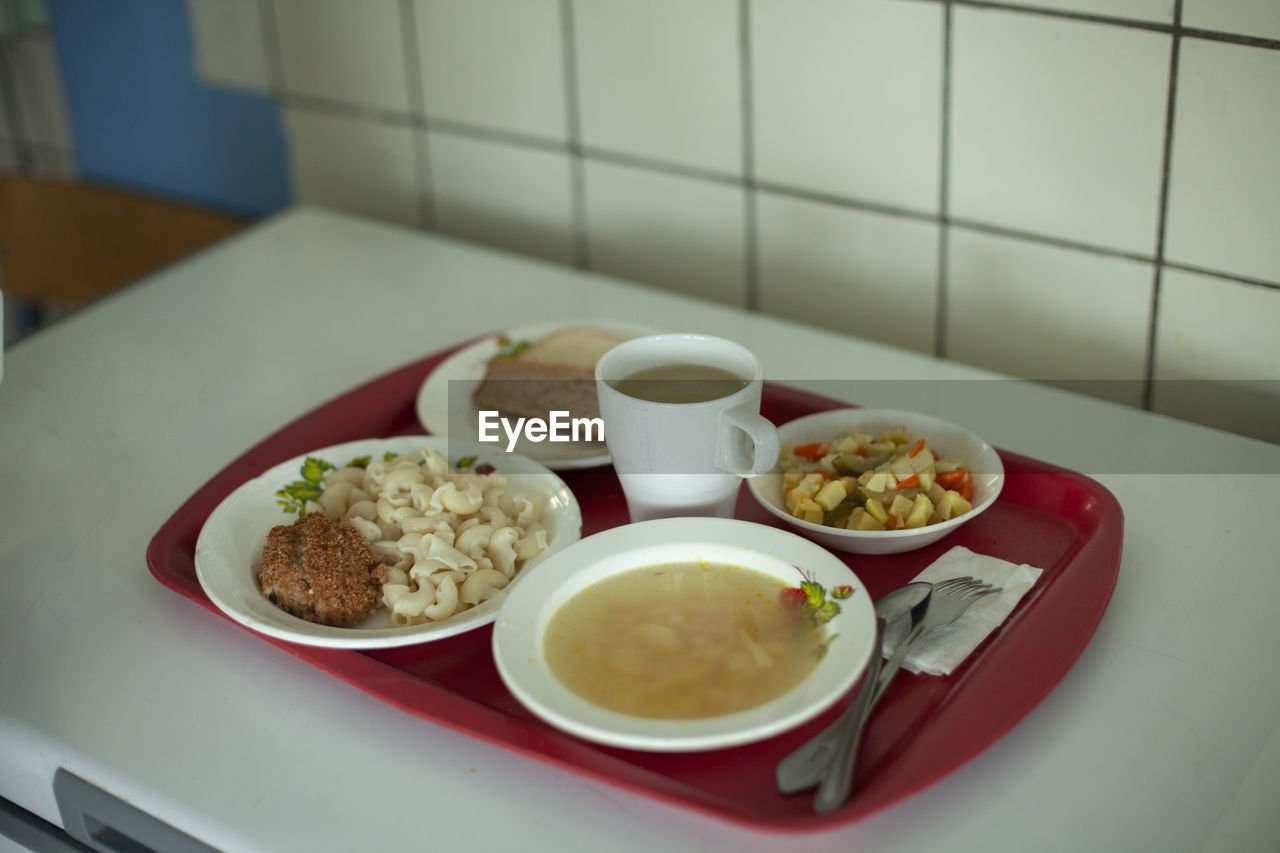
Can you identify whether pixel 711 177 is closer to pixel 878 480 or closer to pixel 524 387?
pixel 524 387

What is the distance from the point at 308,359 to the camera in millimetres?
1199

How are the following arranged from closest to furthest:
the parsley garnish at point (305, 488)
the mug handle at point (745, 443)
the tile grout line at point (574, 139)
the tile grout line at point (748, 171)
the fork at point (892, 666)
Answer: the fork at point (892, 666)
the mug handle at point (745, 443)
the parsley garnish at point (305, 488)
the tile grout line at point (748, 171)
the tile grout line at point (574, 139)

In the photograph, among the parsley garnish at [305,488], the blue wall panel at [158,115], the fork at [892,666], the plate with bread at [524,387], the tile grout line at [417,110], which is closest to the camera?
the fork at [892,666]

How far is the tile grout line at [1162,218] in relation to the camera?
3.23 ft

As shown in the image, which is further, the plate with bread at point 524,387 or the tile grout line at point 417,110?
the tile grout line at point 417,110

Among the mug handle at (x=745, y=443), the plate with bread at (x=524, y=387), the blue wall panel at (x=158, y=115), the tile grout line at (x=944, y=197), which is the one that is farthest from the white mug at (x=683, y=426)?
the blue wall panel at (x=158, y=115)

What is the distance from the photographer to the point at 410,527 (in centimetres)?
83

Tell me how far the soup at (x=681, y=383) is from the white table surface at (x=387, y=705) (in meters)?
0.26

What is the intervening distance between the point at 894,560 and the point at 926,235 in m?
0.47

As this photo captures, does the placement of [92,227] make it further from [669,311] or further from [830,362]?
[830,362]

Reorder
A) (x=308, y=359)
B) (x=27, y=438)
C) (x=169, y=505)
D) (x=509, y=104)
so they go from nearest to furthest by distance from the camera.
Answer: (x=169, y=505)
(x=27, y=438)
(x=308, y=359)
(x=509, y=104)

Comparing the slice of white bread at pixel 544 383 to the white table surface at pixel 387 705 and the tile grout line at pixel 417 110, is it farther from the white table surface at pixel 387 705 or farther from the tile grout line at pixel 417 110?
the tile grout line at pixel 417 110

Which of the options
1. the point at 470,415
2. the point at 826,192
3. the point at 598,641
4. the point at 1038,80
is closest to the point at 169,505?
the point at 470,415

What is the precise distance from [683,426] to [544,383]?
0.97 ft
